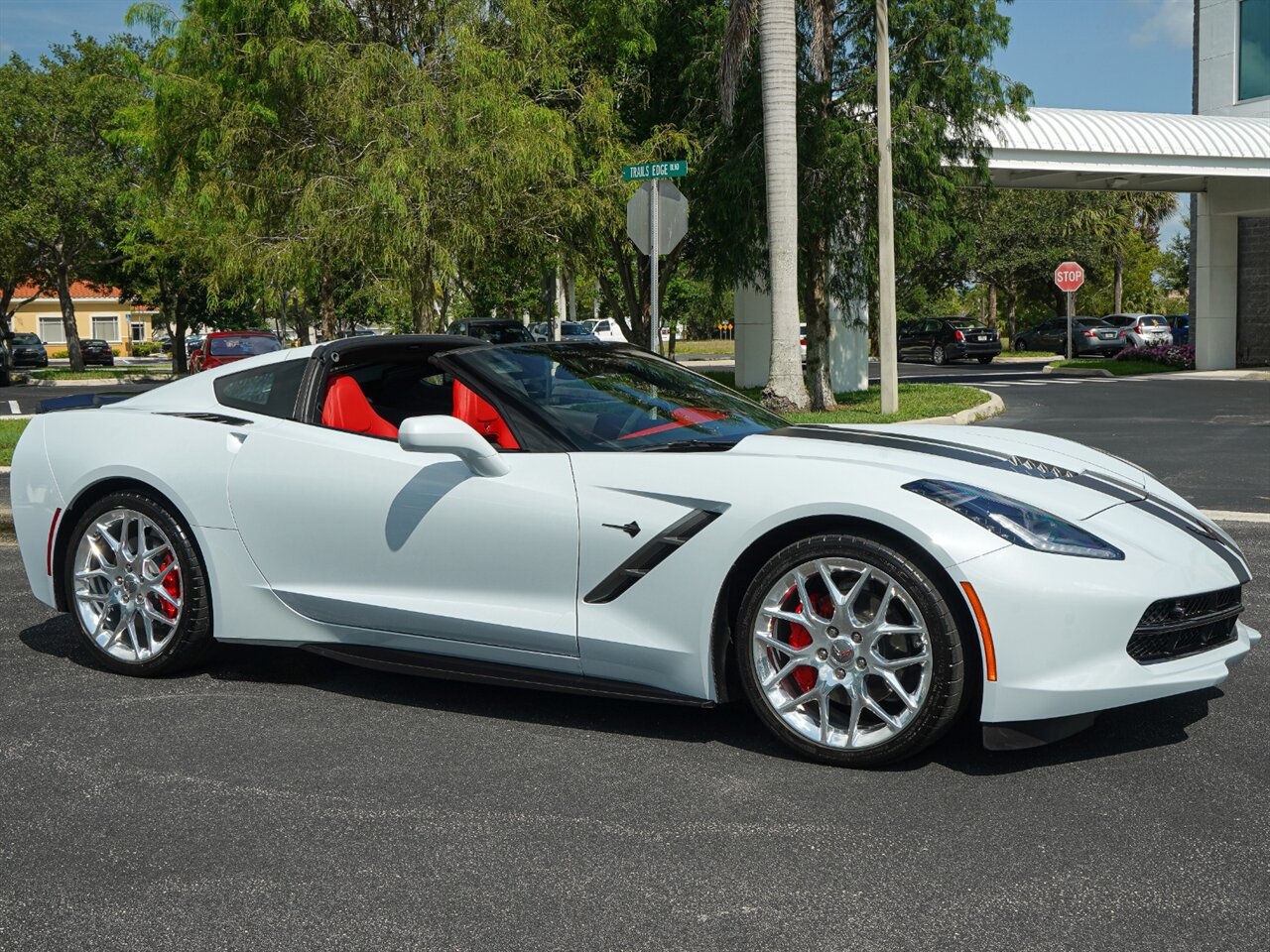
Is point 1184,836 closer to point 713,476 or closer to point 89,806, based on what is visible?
point 713,476

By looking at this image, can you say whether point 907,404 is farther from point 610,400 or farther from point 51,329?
point 51,329

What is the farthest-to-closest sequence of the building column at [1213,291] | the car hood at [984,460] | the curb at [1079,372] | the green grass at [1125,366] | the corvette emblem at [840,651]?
the building column at [1213,291] → the green grass at [1125,366] → the curb at [1079,372] → the car hood at [984,460] → the corvette emblem at [840,651]

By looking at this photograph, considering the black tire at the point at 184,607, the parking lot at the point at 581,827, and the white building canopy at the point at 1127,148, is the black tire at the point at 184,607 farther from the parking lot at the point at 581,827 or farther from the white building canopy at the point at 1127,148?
the white building canopy at the point at 1127,148

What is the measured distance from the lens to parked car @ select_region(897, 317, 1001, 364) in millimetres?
43969

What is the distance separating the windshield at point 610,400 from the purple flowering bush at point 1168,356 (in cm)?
3301

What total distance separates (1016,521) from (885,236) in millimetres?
15366

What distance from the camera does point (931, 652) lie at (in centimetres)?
385

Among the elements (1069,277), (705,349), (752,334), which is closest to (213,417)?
(752,334)

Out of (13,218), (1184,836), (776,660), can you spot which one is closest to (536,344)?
(776,660)

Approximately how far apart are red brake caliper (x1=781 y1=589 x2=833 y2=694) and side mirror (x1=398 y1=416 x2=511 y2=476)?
3.63 ft

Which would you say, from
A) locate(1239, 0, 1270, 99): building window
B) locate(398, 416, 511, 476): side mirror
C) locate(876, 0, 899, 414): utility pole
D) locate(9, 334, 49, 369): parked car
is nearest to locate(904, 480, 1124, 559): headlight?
locate(398, 416, 511, 476): side mirror

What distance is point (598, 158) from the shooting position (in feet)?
76.8

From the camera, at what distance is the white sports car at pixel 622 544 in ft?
12.6

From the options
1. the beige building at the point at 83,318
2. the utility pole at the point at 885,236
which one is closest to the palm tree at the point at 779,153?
the utility pole at the point at 885,236
